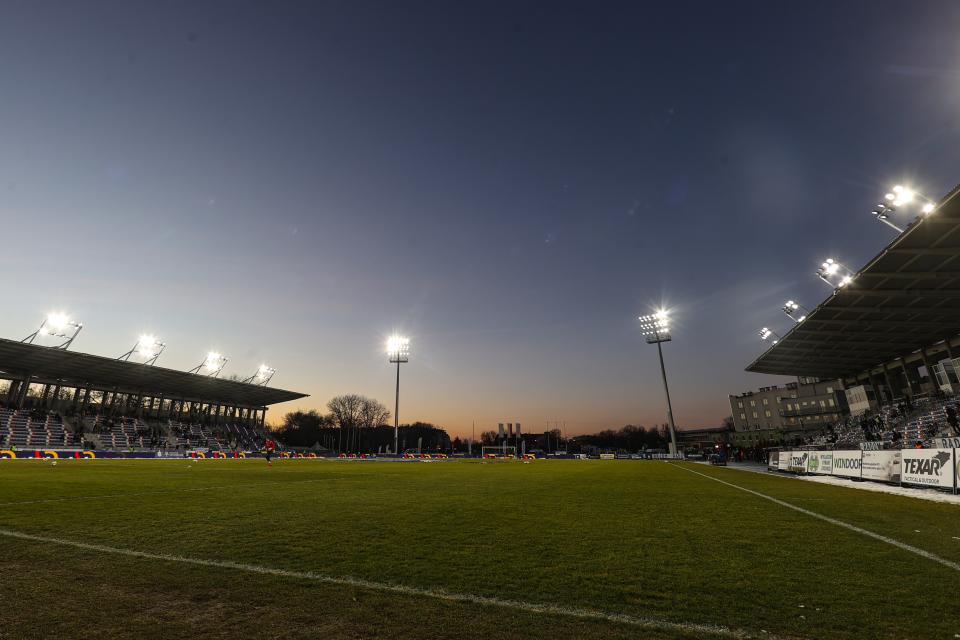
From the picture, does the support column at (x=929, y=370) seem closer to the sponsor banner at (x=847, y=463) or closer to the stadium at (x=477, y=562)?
the sponsor banner at (x=847, y=463)

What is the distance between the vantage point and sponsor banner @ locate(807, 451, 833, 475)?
21922mm

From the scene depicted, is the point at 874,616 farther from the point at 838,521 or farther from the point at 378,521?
the point at 378,521

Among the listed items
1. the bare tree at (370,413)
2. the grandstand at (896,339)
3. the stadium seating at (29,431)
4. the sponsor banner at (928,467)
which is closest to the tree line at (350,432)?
the bare tree at (370,413)

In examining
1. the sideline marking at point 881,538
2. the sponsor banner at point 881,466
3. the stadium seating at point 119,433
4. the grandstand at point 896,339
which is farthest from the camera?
the stadium seating at point 119,433

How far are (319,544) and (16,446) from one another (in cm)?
6443

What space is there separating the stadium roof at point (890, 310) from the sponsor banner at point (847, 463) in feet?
39.7

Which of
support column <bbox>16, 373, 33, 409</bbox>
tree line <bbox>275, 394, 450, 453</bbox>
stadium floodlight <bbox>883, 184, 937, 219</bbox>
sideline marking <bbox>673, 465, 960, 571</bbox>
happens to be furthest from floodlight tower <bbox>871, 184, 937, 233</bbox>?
tree line <bbox>275, 394, 450, 453</bbox>

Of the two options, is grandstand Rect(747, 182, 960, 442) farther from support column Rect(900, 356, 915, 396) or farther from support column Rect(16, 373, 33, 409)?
support column Rect(16, 373, 33, 409)

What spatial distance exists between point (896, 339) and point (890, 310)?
11558 millimetres

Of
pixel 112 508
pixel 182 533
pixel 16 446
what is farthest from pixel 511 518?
pixel 16 446

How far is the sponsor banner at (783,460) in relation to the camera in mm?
26719

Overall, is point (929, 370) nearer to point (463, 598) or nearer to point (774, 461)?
point (774, 461)

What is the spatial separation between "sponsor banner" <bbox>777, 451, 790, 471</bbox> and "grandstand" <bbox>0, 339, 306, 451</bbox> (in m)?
66.2

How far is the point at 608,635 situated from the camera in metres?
3.20
